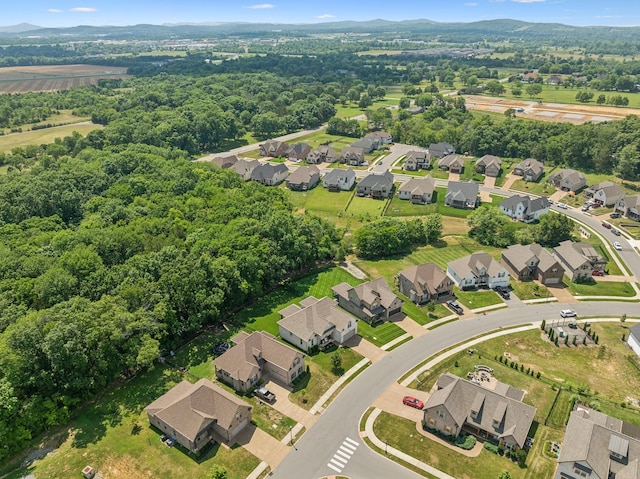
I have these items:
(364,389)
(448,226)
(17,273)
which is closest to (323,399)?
(364,389)

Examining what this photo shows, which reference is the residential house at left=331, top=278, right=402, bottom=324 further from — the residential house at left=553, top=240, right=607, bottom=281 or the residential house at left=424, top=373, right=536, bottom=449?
the residential house at left=553, top=240, right=607, bottom=281

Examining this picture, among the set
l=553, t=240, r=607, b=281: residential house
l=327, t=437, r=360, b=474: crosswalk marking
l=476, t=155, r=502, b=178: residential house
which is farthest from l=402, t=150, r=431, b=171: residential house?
l=327, t=437, r=360, b=474: crosswalk marking

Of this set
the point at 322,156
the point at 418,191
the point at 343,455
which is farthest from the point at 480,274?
the point at 322,156

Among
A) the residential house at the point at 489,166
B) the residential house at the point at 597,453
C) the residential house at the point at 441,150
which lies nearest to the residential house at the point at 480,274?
the residential house at the point at 597,453

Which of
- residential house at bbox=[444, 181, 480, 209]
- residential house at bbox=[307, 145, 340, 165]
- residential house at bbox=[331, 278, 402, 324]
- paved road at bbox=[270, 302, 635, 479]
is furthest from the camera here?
residential house at bbox=[307, 145, 340, 165]

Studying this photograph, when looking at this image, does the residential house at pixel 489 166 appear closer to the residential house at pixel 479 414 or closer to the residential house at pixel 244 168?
the residential house at pixel 244 168

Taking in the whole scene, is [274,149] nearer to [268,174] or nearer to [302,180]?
[268,174]
